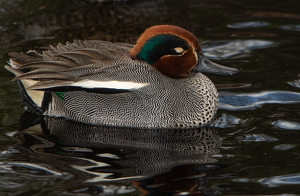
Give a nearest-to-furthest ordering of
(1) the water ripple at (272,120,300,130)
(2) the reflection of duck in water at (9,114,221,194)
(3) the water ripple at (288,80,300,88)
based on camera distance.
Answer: (2) the reflection of duck in water at (9,114,221,194)
(1) the water ripple at (272,120,300,130)
(3) the water ripple at (288,80,300,88)

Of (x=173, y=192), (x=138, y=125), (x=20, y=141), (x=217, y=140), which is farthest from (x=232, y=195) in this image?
(x=20, y=141)

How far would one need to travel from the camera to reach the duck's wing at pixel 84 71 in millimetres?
5781

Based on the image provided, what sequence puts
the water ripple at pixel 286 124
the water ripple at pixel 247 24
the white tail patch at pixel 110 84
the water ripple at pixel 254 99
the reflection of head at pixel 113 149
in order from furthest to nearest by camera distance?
the water ripple at pixel 247 24 < the water ripple at pixel 254 99 < the white tail patch at pixel 110 84 < the water ripple at pixel 286 124 < the reflection of head at pixel 113 149

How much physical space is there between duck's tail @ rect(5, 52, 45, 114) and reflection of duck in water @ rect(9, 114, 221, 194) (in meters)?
0.24

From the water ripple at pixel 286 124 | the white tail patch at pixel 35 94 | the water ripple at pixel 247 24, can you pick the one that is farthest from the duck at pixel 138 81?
the water ripple at pixel 247 24

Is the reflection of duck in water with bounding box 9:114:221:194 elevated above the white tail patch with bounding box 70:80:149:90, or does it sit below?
Result: below

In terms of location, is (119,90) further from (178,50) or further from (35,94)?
(35,94)

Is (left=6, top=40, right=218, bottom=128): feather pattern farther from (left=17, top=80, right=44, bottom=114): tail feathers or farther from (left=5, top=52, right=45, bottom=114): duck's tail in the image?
(left=17, top=80, right=44, bottom=114): tail feathers

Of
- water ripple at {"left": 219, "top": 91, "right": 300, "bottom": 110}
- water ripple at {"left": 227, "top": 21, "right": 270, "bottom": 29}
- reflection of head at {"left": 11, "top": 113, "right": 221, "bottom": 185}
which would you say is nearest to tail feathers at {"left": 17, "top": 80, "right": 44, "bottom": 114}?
reflection of head at {"left": 11, "top": 113, "right": 221, "bottom": 185}

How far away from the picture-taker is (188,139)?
5.59 m

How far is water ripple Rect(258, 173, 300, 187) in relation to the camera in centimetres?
439

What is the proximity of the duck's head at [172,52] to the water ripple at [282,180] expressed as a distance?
1859mm

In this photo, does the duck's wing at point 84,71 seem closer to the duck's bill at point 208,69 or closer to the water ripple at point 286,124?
Result: the duck's bill at point 208,69

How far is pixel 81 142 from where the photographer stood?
18.0 ft
